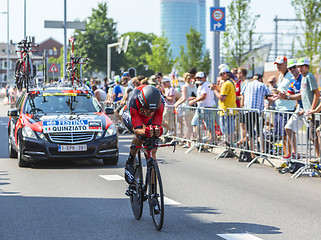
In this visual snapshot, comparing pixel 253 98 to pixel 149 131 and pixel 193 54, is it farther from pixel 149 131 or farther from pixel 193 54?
pixel 193 54

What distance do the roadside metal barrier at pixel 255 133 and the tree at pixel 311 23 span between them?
10.0 meters

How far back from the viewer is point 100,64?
346 feet

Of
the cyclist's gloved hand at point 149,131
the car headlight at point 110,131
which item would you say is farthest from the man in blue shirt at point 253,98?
the cyclist's gloved hand at point 149,131

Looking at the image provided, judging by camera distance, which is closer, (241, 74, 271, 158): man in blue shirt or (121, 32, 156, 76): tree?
(241, 74, 271, 158): man in blue shirt

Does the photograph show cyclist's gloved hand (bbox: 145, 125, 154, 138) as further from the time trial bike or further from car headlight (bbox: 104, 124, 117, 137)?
car headlight (bbox: 104, 124, 117, 137)

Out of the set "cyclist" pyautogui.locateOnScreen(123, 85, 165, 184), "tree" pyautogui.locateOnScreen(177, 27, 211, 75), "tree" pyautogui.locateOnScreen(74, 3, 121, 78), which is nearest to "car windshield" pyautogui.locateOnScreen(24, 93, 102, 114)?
"cyclist" pyautogui.locateOnScreen(123, 85, 165, 184)

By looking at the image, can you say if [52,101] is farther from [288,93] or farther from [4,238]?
[4,238]

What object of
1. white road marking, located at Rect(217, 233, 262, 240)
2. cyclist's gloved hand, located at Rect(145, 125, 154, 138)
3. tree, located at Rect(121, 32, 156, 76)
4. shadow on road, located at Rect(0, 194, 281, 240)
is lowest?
shadow on road, located at Rect(0, 194, 281, 240)

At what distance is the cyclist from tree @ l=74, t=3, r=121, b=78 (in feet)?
304

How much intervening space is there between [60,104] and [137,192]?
21.6 feet

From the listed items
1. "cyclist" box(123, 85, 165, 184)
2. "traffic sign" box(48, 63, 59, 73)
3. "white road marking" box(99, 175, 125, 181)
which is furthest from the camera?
"traffic sign" box(48, 63, 59, 73)

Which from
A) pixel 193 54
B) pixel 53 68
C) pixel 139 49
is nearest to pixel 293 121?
pixel 53 68

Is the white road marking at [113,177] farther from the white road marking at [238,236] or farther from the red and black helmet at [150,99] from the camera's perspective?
the white road marking at [238,236]

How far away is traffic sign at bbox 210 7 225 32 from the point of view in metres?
19.0
